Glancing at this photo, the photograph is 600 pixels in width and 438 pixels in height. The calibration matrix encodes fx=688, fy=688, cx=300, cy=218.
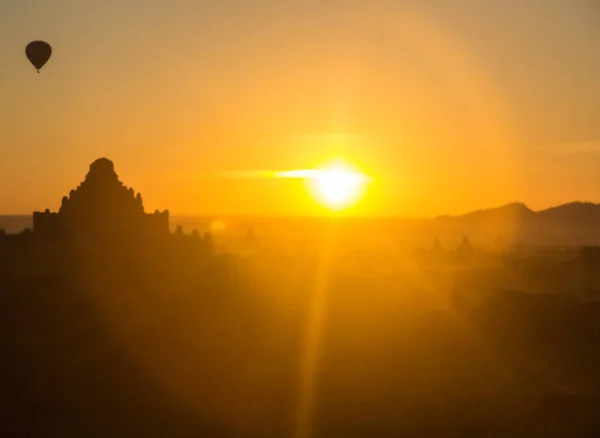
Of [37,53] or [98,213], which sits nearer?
[98,213]

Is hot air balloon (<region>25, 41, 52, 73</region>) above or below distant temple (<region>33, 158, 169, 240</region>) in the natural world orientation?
above

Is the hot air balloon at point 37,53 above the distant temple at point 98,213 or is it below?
above

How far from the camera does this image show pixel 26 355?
65.8 meters

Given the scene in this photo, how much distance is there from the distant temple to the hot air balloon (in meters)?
18.1

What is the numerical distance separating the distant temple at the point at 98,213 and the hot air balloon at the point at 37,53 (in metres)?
18.1

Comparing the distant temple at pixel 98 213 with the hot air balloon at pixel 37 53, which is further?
the hot air balloon at pixel 37 53

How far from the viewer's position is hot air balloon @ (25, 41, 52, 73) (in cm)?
9862

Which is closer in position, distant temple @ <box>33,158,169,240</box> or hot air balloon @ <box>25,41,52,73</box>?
distant temple @ <box>33,158,169,240</box>

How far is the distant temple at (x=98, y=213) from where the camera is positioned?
9088 cm

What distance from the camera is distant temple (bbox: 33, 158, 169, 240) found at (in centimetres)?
9088

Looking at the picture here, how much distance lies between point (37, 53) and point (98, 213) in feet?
85.2

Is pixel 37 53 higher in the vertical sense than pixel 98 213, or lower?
higher

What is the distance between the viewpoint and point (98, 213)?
3656 inches

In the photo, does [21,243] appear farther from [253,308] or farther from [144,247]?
[253,308]
